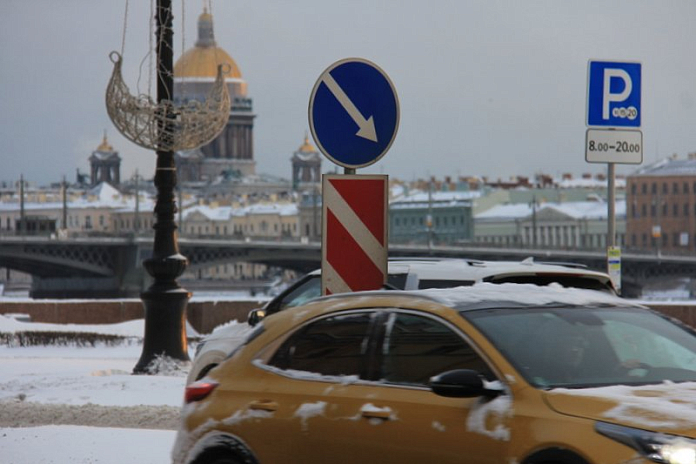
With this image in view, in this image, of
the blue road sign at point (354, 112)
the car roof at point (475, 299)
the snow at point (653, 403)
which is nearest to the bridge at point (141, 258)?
the blue road sign at point (354, 112)

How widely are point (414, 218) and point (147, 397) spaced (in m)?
131

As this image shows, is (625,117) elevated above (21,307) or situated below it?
above

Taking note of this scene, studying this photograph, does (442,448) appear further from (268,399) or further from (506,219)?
(506,219)

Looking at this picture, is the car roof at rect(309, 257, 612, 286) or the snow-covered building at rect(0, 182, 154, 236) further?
the snow-covered building at rect(0, 182, 154, 236)

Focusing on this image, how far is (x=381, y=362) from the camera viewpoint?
5953 millimetres

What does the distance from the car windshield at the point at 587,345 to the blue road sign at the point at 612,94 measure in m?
6.34

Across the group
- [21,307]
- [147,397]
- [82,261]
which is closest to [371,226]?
[147,397]

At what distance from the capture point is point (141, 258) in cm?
8631

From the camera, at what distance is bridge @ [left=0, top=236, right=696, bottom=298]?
277 feet

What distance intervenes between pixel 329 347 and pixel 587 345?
988 millimetres

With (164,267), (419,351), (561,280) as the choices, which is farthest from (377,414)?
(164,267)

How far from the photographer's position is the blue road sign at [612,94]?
12.2 m

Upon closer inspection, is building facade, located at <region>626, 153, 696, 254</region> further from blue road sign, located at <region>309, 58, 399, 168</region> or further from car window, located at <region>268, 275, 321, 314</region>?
blue road sign, located at <region>309, 58, 399, 168</region>

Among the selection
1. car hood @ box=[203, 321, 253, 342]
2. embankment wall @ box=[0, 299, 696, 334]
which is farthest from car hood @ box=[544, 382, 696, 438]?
embankment wall @ box=[0, 299, 696, 334]
